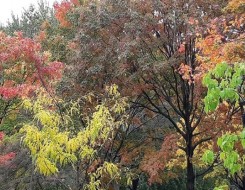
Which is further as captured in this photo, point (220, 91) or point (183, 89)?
point (183, 89)

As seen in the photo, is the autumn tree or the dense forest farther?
the autumn tree

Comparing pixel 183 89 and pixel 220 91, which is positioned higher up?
pixel 183 89

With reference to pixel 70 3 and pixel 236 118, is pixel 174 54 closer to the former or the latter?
pixel 236 118

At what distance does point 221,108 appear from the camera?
11070 mm

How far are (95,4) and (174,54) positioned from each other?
298 cm

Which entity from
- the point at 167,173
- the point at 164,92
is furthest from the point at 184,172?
the point at 164,92

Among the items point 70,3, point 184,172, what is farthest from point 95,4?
point 70,3

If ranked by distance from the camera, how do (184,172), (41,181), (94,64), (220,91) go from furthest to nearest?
(184,172) < (94,64) < (41,181) < (220,91)

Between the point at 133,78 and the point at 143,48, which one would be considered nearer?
the point at 143,48

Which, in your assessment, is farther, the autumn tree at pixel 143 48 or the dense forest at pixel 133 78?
the autumn tree at pixel 143 48

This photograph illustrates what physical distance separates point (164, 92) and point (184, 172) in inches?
348

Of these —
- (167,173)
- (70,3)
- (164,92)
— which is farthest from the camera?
(70,3)

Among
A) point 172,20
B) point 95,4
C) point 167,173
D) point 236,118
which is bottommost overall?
point 167,173

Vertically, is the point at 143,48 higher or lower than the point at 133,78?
higher
